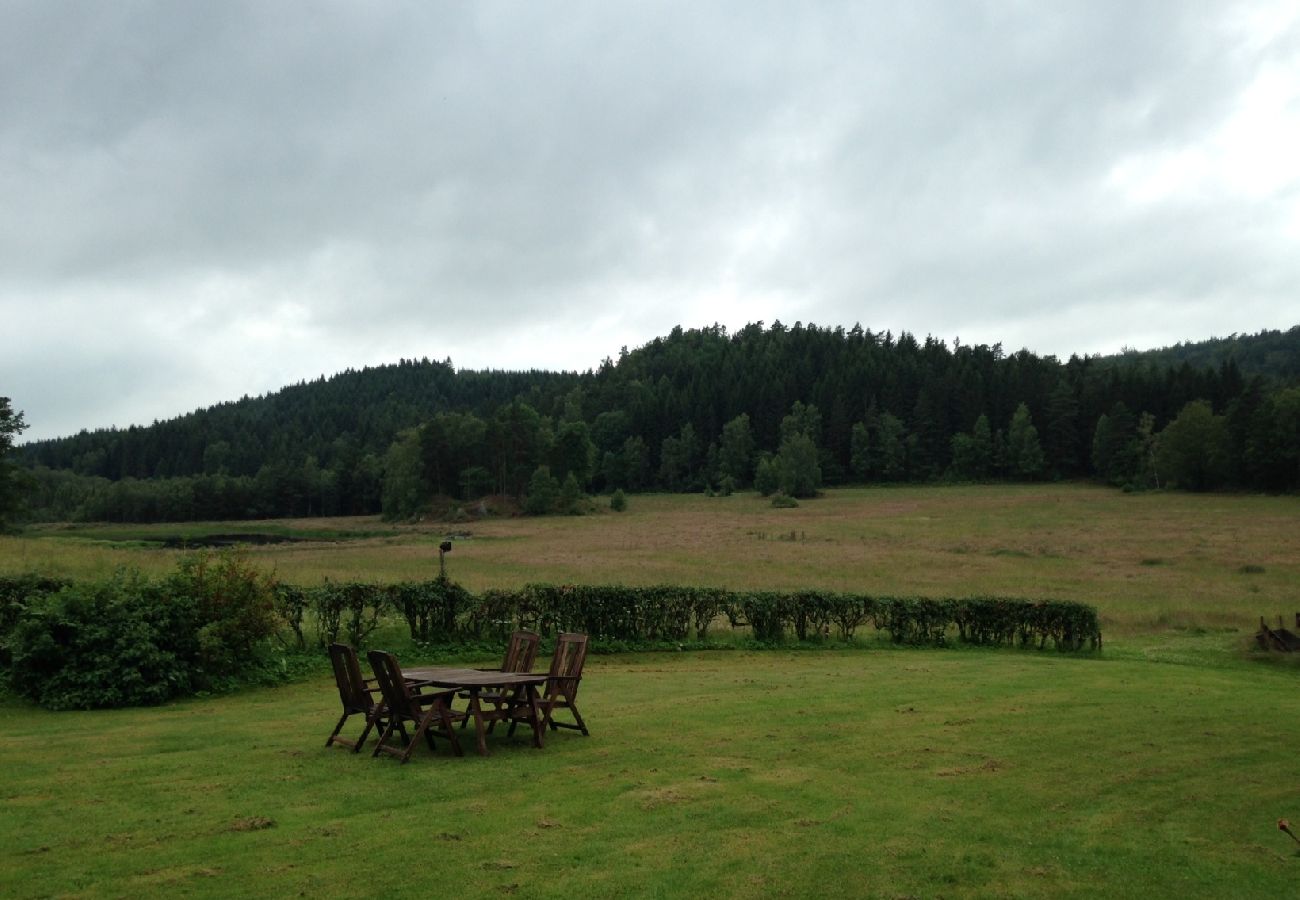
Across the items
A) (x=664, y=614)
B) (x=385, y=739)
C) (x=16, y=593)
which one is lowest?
(x=664, y=614)

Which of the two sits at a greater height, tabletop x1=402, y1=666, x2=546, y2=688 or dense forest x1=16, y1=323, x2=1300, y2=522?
dense forest x1=16, y1=323, x2=1300, y2=522

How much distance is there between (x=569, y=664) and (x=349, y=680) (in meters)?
2.90

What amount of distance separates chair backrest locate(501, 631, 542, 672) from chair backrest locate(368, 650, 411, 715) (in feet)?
8.14

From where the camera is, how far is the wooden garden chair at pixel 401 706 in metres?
10.8

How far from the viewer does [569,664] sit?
42.1 feet

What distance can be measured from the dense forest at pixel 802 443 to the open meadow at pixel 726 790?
97.1m

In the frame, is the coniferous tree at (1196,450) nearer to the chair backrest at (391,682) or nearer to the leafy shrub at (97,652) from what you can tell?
the leafy shrub at (97,652)

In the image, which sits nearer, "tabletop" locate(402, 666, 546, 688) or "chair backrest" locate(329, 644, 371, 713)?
"tabletop" locate(402, 666, 546, 688)

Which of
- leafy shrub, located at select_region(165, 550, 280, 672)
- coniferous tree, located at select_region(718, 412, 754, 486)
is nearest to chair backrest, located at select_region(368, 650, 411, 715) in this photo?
leafy shrub, located at select_region(165, 550, 280, 672)

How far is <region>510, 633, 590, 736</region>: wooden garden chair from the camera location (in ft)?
40.7

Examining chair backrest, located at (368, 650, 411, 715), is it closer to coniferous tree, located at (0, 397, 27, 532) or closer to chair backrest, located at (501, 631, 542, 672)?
chair backrest, located at (501, 631, 542, 672)

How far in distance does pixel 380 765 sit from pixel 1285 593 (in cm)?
3823

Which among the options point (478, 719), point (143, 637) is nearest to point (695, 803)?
point (478, 719)

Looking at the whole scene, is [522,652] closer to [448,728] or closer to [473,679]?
[473,679]
